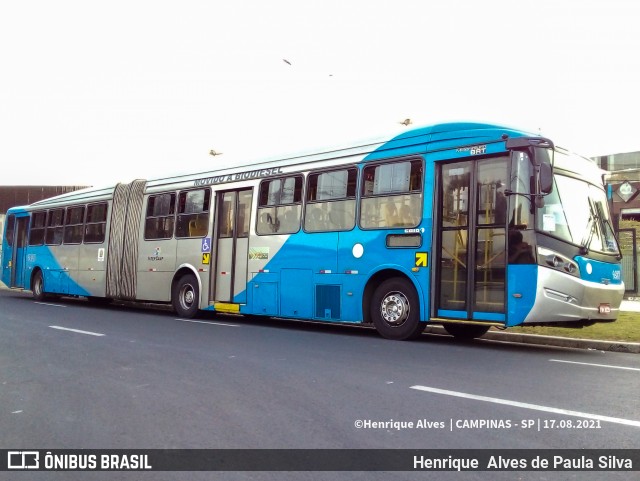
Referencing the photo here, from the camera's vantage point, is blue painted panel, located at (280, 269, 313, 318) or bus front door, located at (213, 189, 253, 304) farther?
bus front door, located at (213, 189, 253, 304)

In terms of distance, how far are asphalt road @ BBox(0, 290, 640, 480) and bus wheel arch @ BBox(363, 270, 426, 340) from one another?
0.39 metres

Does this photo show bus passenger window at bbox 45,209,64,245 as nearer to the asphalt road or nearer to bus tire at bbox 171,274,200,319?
bus tire at bbox 171,274,200,319

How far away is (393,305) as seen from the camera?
9.88 metres

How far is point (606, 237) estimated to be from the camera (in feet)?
30.1

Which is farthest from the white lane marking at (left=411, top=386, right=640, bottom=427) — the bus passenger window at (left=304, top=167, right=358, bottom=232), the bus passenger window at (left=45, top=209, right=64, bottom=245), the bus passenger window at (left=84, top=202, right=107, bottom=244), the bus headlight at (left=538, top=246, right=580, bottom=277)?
the bus passenger window at (left=45, top=209, right=64, bottom=245)

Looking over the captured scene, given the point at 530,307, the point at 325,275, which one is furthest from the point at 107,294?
the point at 530,307

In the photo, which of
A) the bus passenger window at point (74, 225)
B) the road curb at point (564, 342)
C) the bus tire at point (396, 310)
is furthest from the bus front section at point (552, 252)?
the bus passenger window at point (74, 225)

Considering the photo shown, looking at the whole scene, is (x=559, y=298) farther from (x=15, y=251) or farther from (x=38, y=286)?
(x=15, y=251)

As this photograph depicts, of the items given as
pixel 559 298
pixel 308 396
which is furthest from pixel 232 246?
pixel 308 396

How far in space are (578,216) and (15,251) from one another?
781 inches

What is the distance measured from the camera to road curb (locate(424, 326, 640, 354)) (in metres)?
9.40

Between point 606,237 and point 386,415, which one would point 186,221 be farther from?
point 386,415

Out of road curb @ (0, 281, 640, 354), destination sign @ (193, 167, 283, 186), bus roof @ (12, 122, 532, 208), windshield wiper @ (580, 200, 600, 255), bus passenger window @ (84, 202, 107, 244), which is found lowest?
road curb @ (0, 281, 640, 354)

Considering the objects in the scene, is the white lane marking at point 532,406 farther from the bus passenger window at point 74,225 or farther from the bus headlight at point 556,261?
the bus passenger window at point 74,225
